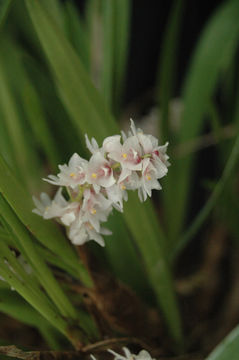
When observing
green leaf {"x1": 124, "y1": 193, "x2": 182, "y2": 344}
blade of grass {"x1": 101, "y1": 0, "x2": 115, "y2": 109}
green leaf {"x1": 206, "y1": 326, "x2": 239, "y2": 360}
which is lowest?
green leaf {"x1": 206, "y1": 326, "x2": 239, "y2": 360}

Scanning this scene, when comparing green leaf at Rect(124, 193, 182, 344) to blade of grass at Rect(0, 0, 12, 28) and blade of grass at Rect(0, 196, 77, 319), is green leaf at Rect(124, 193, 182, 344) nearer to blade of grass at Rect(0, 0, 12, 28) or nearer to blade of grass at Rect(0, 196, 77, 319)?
blade of grass at Rect(0, 196, 77, 319)

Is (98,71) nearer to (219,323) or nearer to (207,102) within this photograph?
(207,102)

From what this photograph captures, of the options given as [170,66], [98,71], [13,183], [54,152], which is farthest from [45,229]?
[98,71]

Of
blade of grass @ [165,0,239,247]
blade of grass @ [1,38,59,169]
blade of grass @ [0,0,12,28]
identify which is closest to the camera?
blade of grass @ [0,0,12,28]

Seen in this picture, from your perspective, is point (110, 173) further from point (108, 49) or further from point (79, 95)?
point (108, 49)

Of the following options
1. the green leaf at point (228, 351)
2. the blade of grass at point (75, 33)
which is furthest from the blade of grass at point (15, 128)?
the green leaf at point (228, 351)

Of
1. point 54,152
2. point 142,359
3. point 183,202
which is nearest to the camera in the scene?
point 142,359

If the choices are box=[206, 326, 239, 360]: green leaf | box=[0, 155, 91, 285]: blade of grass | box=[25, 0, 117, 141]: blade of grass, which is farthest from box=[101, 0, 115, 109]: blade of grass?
box=[206, 326, 239, 360]: green leaf
